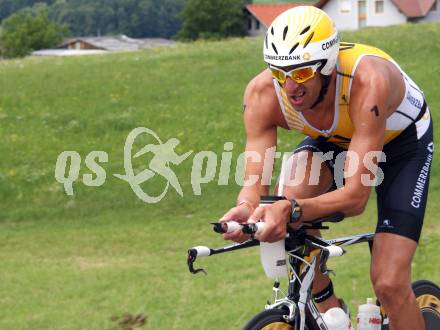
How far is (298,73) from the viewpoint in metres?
5.07

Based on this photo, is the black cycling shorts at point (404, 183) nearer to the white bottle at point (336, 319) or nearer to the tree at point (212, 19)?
the white bottle at point (336, 319)

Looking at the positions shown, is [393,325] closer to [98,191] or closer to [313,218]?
[313,218]

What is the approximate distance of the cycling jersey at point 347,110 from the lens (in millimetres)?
5418

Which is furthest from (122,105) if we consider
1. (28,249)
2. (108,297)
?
(108,297)

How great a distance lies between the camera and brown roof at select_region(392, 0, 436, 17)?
76188 mm

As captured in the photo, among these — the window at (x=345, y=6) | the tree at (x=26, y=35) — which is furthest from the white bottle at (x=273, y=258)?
the tree at (x=26, y=35)

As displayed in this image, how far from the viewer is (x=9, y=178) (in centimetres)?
1720

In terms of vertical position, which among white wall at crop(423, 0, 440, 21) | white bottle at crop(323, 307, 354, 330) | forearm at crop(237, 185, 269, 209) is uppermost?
forearm at crop(237, 185, 269, 209)

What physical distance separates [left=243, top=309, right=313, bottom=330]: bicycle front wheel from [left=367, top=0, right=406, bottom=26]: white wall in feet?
233

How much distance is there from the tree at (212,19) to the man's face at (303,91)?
91.4 meters

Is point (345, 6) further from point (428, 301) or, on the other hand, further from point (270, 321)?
point (270, 321)

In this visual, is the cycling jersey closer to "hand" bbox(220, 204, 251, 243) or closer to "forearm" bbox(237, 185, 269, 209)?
"forearm" bbox(237, 185, 269, 209)

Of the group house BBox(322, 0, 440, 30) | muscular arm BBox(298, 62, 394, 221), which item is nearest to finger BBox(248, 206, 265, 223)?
muscular arm BBox(298, 62, 394, 221)

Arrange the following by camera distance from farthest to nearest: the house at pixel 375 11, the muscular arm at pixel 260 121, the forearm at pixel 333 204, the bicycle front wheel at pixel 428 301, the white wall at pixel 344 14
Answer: the house at pixel 375 11 < the white wall at pixel 344 14 < the bicycle front wheel at pixel 428 301 < the muscular arm at pixel 260 121 < the forearm at pixel 333 204
